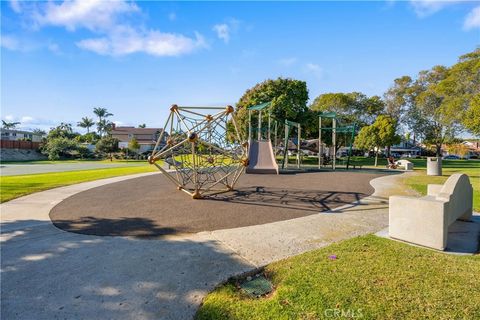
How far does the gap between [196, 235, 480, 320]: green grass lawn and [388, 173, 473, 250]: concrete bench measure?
38 centimetres

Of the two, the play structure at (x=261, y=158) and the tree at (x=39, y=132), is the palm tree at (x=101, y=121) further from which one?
the play structure at (x=261, y=158)

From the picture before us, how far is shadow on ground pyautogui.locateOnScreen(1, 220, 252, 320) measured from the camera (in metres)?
3.09

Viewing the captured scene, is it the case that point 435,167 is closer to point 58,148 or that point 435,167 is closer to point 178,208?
point 178,208

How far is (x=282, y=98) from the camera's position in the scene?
28.3 meters

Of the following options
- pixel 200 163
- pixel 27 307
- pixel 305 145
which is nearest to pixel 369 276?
pixel 27 307

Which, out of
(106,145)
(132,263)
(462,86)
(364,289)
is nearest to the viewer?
(364,289)

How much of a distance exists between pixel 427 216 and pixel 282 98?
24.8 meters

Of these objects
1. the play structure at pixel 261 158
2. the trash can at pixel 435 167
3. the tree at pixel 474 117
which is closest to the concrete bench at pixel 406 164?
the trash can at pixel 435 167

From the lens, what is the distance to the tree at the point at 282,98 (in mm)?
28453

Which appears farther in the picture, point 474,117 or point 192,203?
point 474,117

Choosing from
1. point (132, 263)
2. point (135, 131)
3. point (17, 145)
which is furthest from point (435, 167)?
point (135, 131)

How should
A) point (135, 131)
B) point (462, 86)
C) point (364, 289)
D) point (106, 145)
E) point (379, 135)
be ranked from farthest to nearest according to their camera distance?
point (135, 131) < point (106, 145) < point (379, 135) < point (462, 86) < point (364, 289)

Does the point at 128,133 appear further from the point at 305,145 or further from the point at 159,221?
the point at 159,221

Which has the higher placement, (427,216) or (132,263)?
(427,216)
